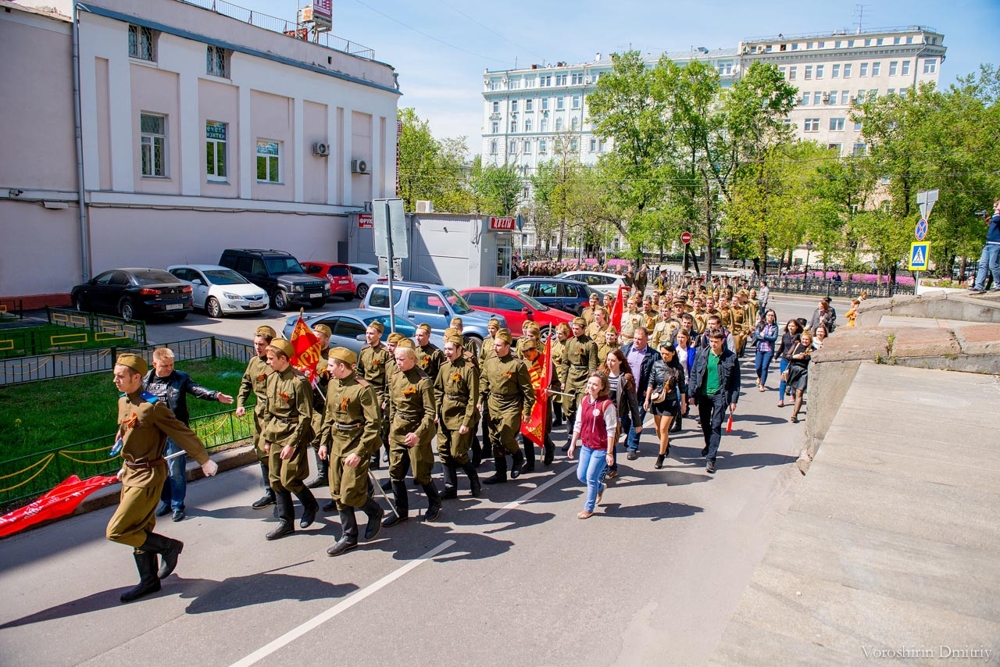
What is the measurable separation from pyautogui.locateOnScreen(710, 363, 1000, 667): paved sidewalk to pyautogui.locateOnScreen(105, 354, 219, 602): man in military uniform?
427 cm

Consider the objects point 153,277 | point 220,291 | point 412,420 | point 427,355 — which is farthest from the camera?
point 220,291

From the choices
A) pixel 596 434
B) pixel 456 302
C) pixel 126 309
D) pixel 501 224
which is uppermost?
pixel 501 224

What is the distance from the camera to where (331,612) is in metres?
5.27

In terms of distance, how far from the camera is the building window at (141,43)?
23750 mm

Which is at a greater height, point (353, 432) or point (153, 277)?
point (153, 277)

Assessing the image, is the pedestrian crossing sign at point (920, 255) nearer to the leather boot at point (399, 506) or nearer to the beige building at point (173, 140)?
the leather boot at point (399, 506)

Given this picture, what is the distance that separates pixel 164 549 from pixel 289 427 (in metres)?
1.41

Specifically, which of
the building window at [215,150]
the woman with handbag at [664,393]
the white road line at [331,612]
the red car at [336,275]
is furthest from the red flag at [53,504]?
the building window at [215,150]

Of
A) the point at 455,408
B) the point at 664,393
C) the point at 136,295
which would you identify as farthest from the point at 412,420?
the point at 136,295

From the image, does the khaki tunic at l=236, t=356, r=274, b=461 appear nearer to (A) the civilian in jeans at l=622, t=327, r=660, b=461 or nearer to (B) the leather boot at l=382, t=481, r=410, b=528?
(B) the leather boot at l=382, t=481, r=410, b=528

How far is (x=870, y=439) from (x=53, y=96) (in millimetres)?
24502

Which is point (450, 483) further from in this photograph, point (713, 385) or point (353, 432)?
point (713, 385)

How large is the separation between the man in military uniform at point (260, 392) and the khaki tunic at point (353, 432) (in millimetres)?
862

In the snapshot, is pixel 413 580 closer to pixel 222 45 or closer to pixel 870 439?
pixel 870 439
